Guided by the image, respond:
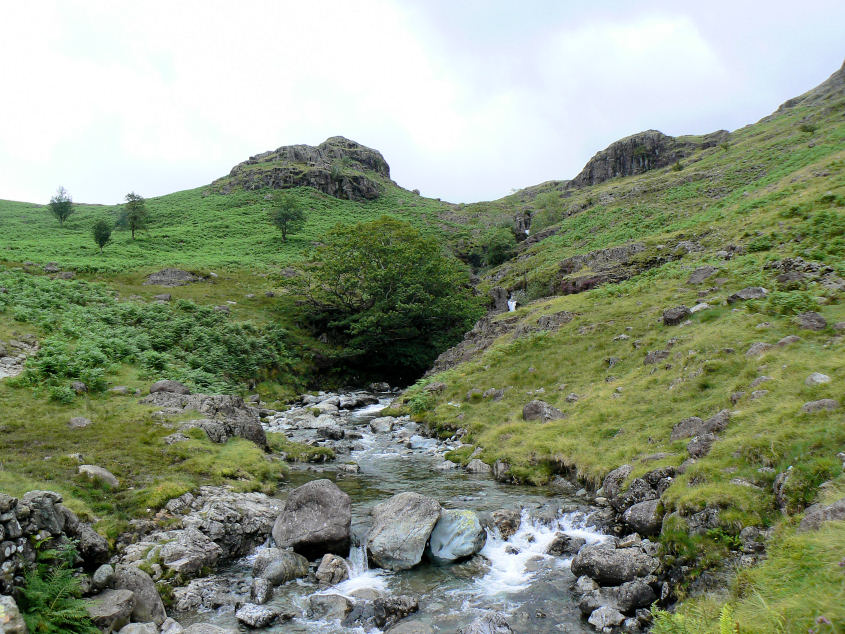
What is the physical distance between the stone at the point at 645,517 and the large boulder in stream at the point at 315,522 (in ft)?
26.6

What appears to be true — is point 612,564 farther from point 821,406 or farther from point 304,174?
point 304,174

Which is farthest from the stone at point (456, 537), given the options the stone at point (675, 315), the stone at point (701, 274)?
the stone at point (701, 274)

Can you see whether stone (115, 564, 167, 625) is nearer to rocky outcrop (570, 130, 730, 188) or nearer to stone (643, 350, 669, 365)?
stone (643, 350, 669, 365)

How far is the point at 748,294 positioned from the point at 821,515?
1792 cm

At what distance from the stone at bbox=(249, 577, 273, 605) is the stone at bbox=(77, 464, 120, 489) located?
21.7 ft

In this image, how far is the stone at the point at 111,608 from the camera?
8734mm

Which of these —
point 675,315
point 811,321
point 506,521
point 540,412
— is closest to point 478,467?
point 540,412

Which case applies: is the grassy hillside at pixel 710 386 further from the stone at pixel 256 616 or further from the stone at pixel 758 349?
the stone at pixel 256 616

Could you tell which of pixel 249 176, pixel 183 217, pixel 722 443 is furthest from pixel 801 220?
pixel 249 176

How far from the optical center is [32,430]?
55.4 feet

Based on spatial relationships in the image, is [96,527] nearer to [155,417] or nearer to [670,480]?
[155,417]

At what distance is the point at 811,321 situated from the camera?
1688 centimetres

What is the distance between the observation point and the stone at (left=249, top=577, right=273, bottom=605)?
1058 cm

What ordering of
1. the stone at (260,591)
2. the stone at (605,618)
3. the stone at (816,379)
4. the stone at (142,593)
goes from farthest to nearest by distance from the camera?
the stone at (816,379) < the stone at (260,591) < the stone at (142,593) < the stone at (605,618)
